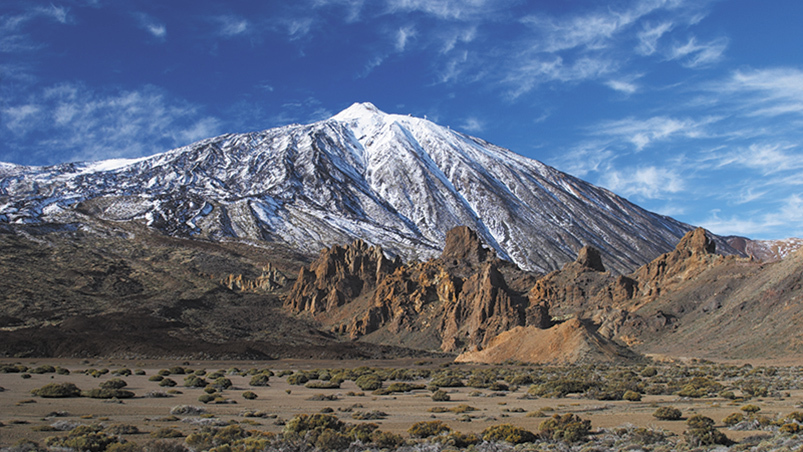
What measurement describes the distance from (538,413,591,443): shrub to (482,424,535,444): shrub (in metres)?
0.51

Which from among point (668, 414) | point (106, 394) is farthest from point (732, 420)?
point (106, 394)

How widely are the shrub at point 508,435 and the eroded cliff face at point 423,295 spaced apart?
51290mm

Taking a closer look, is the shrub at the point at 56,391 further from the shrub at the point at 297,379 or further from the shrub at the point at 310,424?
the shrub at the point at 310,424

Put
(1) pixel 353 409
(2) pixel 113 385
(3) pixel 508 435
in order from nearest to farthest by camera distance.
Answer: (3) pixel 508 435 < (1) pixel 353 409 < (2) pixel 113 385

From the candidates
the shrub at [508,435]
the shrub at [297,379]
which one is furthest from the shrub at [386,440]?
the shrub at [297,379]

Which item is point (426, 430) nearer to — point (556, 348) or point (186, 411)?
point (186, 411)

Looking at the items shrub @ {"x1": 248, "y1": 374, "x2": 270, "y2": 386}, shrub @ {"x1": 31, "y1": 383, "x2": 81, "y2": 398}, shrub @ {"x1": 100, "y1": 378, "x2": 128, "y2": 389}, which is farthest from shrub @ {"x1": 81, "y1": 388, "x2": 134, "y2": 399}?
shrub @ {"x1": 248, "y1": 374, "x2": 270, "y2": 386}

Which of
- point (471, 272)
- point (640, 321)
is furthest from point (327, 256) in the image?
point (640, 321)

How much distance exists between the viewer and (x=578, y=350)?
48.9 m

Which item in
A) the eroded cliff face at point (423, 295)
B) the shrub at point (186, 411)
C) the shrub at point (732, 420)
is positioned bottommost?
the shrub at point (186, 411)

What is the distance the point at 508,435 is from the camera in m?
14.0

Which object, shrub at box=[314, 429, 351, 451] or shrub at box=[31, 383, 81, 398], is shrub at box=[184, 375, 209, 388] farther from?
shrub at box=[314, 429, 351, 451]

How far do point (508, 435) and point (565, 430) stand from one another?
5.02 ft

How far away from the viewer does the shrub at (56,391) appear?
73.5 ft
